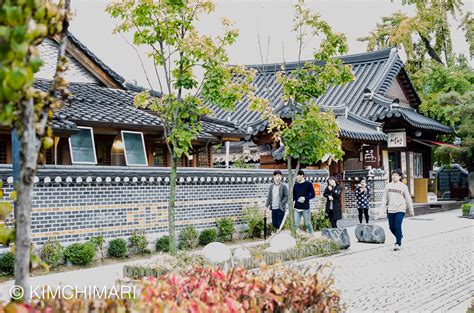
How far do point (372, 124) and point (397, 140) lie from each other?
2.04 m

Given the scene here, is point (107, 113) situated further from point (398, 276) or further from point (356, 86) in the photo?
point (356, 86)

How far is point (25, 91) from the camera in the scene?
→ 3.36 meters

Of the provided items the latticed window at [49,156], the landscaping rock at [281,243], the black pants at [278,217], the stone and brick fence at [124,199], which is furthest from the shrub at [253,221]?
the latticed window at [49,156]

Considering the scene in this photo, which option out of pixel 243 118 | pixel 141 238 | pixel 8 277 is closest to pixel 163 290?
pixel 8 277

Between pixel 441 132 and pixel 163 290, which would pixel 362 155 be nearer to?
pixel 441 132

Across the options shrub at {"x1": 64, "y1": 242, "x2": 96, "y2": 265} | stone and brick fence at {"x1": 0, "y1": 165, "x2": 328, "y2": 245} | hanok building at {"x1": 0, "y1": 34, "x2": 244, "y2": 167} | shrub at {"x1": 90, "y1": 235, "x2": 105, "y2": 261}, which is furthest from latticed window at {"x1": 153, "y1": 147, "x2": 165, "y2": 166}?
shrub at {"x1": 64, "y1": 242, "x2": 96, "y2": 265}

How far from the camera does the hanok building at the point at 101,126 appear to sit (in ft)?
47.7

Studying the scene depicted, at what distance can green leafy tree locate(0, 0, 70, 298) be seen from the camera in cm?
319

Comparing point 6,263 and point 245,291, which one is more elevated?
point 245,291

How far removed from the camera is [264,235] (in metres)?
15.6

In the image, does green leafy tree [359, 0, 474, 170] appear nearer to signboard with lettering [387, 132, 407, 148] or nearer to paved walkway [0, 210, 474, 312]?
signboard with lettering [387, 132, 407, 148]

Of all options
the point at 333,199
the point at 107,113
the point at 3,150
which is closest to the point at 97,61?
the point at 107,113

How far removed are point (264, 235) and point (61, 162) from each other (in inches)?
231

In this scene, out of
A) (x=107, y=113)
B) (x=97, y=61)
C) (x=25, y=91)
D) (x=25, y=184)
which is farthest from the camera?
(x=97, y=61)
